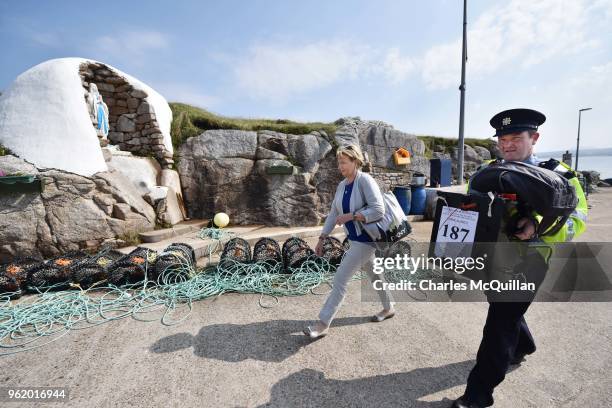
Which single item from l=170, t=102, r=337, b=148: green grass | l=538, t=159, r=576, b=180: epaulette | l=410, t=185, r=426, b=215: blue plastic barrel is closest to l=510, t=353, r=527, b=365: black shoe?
l=538, t=159, r=576, b=180: epaulette

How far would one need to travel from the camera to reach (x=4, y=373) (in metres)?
2.52

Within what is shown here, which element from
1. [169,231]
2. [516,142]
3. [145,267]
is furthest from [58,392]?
[169,231]

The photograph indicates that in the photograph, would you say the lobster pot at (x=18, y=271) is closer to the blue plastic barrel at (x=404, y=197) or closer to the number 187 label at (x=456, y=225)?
the number 187 label at (x=456, y=225)

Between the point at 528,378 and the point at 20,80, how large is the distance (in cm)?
991

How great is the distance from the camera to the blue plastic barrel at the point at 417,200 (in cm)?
909

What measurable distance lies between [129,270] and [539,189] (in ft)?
15.4

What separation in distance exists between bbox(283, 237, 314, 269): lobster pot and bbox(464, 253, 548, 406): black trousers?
286 cm

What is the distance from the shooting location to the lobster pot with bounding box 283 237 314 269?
4.53m

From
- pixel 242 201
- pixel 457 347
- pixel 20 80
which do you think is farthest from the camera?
pixel 242 201

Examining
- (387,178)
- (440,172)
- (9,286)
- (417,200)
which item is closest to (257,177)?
(417,200)

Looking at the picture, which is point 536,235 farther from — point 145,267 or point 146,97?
point 146,97

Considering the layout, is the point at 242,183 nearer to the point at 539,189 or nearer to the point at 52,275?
the point at 52,275

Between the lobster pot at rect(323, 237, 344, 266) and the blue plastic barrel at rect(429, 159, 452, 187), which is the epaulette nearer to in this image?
the lobster pot at rect(323, 237, 344, 266)

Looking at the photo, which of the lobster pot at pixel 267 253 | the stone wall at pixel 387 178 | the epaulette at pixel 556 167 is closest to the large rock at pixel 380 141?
the stone wall at pixel 387 178
